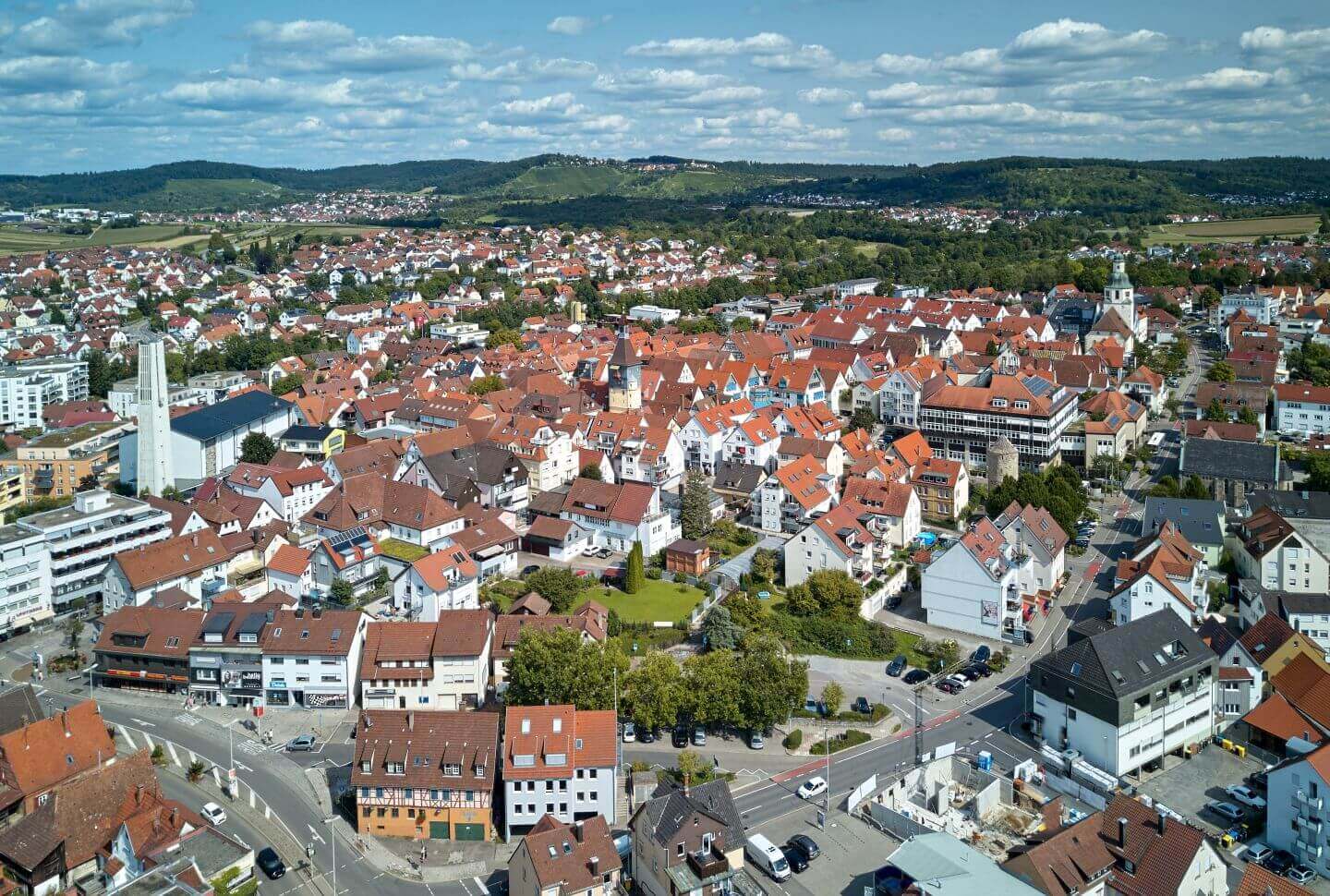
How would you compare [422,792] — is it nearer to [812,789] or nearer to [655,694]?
[655,694]

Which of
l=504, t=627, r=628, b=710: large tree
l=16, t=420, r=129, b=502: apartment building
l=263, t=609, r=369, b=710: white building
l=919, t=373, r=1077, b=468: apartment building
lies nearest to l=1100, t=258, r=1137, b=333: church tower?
l=919, t=373, r=1077, b=468: apartment building

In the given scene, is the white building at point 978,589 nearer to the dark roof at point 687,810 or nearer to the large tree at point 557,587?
the large tree at point 557,587

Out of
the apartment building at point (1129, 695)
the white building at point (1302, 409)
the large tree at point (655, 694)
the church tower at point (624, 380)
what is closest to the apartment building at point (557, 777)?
the large tree at point (655, 694)

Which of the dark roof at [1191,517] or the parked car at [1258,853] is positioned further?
the dark roof at [1191,517]

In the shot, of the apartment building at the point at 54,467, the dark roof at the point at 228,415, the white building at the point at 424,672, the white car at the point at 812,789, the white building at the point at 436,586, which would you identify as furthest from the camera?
the dark roof at the point at 228,415

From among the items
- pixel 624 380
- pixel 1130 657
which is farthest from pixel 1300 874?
pixel 624 380

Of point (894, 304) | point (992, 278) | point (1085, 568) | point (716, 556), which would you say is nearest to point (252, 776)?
point (716, 556)
